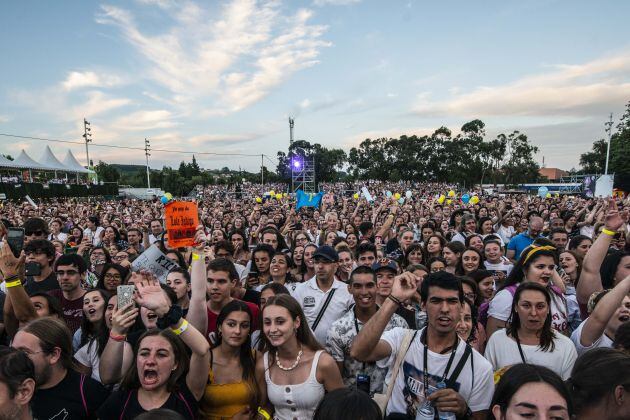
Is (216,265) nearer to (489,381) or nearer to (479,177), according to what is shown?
(489,381)

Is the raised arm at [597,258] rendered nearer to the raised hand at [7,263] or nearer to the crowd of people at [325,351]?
the crowd of people at [325,351]

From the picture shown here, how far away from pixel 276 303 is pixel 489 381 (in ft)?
4.81

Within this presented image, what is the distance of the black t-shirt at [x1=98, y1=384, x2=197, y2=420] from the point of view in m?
2.31

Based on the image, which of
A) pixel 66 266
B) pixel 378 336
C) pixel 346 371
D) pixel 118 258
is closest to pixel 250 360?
pixel 346 371

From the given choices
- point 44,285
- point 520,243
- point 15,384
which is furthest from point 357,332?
point 520,243

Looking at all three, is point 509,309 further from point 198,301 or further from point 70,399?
point 70,399

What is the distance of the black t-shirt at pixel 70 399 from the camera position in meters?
2.35

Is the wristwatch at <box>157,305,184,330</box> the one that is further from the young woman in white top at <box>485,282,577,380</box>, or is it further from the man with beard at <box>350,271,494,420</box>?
the young woman in white top at <box>485,282,577,380</box>

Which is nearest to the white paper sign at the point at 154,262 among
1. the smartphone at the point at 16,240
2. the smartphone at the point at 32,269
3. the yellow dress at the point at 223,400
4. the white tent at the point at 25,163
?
the smartphone at the point at 32,269

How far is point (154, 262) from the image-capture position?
445 centimetres

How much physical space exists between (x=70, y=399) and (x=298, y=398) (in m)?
1.53

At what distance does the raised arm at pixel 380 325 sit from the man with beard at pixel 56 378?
6.02ft

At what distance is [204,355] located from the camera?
242cm

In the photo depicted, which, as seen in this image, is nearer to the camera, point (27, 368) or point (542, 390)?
point (542, 390)
